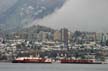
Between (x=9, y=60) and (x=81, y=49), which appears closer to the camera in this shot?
(x=9, y=60)

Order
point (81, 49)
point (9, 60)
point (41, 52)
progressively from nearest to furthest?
point (9, 60) → point (41, 52) → point (81, 49)

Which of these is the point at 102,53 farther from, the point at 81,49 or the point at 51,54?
the point at 51,54

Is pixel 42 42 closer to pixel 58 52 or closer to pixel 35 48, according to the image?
pixel 35 48

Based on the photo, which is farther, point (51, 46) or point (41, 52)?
point (51, 46)

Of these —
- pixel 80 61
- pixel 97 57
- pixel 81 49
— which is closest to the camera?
pixel 80 61

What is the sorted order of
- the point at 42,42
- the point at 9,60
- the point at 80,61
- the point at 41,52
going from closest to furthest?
the point at 80,61
the point at 9,60
the point at 41,52
the point at 42,42

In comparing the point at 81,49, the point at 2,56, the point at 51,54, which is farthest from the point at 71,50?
the point at 2,56

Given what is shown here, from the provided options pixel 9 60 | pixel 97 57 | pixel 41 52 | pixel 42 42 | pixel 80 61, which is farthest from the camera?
pixel 42 42

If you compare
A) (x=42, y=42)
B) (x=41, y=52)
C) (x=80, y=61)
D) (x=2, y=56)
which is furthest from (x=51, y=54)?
(x=42, y=42)
